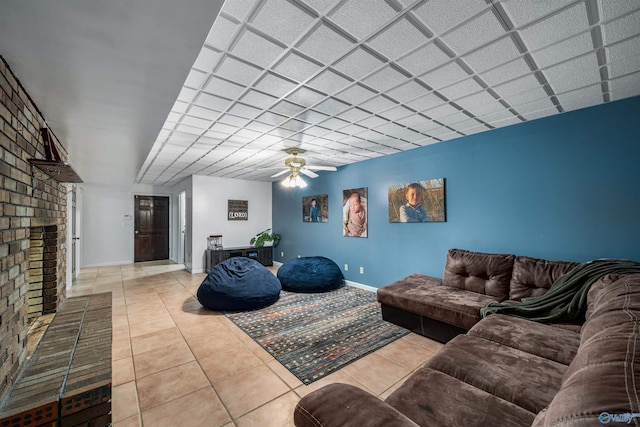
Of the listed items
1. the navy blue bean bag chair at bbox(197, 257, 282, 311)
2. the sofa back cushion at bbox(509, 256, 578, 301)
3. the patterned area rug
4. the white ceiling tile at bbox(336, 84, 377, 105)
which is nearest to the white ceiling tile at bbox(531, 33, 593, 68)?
the white ceiling tile at bbox(336, 84, 377, 105)

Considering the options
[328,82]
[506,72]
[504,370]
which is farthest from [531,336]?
[328,82]

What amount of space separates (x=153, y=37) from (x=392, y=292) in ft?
10.2

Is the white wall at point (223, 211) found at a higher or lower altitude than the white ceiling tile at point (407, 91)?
lower

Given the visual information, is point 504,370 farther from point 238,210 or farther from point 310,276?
point 238,210

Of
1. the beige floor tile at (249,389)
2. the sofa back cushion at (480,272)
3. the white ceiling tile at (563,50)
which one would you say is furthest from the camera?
the sofa back cushion at (480,272)

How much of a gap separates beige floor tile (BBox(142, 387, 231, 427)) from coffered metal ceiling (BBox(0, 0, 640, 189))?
2.25 m

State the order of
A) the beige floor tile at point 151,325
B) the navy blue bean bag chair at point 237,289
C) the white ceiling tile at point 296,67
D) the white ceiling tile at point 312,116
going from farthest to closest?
the navy blue bean bag chair at point 237,289 → the beige floor tile at point 151,325 → the white ceiling tile at point 312,116 → the white ceiling tile at point 296,67

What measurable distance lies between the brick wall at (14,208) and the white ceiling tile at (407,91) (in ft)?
8.36

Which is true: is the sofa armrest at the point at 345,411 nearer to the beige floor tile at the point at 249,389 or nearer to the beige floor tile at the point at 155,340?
the beige floor tile at the point at 249,389

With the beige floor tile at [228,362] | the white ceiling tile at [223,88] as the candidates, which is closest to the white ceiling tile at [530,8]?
the white ceiling tile at [223,88]

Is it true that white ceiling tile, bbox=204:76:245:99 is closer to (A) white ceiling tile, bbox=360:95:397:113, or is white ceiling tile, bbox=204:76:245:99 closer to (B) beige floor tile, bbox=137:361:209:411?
(A) white ceiling tile, bbox=360:95:397:113

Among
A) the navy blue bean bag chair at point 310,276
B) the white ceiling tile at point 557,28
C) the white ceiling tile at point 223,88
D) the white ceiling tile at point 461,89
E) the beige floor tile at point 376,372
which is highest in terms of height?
the white ceiling tile at point 557,28

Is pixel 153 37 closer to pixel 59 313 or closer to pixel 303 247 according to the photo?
pixel 59 313

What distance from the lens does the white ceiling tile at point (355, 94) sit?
2189 mm
